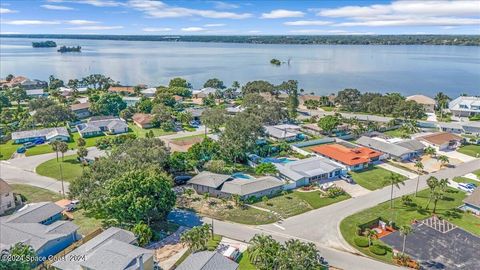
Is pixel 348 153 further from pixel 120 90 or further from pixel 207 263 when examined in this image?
pixel 120 90

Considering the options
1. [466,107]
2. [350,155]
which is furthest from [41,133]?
[466,107]

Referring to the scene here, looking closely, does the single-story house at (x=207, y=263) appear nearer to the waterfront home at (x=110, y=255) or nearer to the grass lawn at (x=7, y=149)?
the waterfront home at (x=110, y=255)

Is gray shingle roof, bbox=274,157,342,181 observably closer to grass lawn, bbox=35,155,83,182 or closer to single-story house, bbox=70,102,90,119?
grass lawn, bbox=35,155,83,182

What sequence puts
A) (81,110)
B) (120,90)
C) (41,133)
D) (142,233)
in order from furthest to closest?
(120,90) < (81,110) < (41,133) < (142,233)

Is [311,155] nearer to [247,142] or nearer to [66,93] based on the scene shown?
[247,142]

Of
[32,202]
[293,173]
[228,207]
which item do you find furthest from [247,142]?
[32,202]

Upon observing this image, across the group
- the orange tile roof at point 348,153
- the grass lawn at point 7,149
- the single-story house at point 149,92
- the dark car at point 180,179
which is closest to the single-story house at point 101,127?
the grass lawn at point 7,149

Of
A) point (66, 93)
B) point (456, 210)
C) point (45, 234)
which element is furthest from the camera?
point (66, 93)
